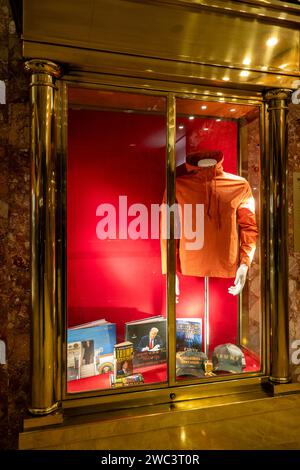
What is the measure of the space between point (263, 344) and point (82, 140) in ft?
5.60

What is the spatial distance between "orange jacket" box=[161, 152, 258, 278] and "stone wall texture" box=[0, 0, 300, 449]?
3.14 ft

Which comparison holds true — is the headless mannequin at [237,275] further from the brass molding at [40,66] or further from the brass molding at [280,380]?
the brass molding at [40,66]

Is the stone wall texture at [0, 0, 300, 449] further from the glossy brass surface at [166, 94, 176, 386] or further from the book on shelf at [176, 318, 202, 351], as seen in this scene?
the book on shelf at [176, 318, 202, 351]

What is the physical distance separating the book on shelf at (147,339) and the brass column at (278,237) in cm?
68

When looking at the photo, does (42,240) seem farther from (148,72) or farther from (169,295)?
(148,72)

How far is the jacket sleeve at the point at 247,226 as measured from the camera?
2.13 metres

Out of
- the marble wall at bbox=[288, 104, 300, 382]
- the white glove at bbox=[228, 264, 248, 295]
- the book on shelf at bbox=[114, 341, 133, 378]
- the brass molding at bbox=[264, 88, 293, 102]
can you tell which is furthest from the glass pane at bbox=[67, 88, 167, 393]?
the marble wall at bbox=[288, 104, 300, 382]

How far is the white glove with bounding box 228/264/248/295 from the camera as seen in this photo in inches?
86.8

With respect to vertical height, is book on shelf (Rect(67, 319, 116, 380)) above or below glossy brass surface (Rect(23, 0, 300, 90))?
below

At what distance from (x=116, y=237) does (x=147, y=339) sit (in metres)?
0.69

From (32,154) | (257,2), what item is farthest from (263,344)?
(257,2)

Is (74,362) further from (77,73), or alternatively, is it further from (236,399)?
(77,73)

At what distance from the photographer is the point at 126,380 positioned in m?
1.95

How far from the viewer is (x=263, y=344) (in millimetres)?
2027
